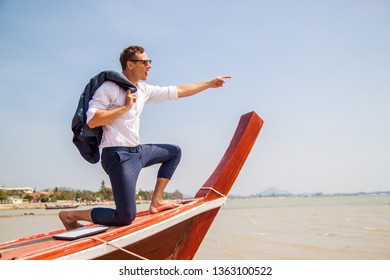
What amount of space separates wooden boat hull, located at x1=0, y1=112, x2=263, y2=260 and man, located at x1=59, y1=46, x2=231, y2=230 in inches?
5.9

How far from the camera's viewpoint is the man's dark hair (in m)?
2.27

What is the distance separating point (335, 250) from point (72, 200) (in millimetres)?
68621

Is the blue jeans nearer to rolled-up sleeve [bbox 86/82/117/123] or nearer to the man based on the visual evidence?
the man

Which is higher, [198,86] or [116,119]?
[198,86]

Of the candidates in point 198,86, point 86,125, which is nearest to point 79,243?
point 86,125

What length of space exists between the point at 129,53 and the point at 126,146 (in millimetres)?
636

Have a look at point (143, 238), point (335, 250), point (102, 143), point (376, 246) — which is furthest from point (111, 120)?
point (376, 246)

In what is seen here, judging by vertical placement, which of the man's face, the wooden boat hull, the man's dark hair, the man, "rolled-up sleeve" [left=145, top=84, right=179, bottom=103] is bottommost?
the wooden boat hull

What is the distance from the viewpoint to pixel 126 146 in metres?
2.12

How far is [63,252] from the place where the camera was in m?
1.64

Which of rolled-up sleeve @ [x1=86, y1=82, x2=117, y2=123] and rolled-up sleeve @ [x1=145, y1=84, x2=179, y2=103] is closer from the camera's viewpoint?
rolled-up sleeve @ [x1=86, y1=82, x2=117, y2=123]

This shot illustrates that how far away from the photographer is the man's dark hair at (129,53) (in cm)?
227

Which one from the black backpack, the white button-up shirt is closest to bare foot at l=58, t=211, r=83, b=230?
the black backpack

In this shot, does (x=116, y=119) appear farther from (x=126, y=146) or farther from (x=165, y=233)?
(x=165, y=233)
